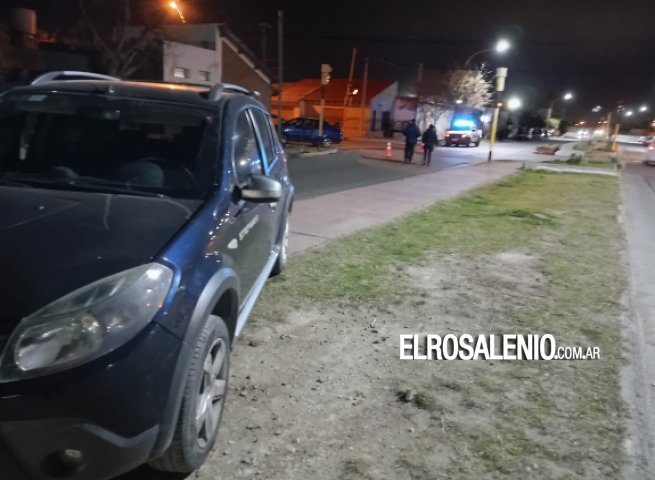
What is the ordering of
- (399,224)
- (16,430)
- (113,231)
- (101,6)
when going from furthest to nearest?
1. (101,6)
2. (399,224)
3. (113,231)
4. (16,430)

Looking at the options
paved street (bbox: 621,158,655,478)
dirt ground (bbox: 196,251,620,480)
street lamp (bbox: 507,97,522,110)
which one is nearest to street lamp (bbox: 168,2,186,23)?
paved street (bbox: 621,158,655,478)

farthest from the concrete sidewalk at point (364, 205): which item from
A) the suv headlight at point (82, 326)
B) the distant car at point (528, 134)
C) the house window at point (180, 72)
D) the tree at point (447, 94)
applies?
the distant car at point (528, 134)

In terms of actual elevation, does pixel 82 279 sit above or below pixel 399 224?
above

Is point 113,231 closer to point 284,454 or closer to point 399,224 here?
point 284,454

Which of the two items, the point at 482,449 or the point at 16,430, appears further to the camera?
the point at 482,449

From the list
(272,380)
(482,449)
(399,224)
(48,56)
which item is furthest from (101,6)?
(482,449)

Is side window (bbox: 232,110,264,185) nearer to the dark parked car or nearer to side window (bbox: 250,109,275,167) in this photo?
the dark parked car

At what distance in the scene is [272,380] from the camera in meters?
3.59

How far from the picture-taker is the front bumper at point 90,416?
6.11 feet

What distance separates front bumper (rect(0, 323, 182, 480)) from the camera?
1.86m

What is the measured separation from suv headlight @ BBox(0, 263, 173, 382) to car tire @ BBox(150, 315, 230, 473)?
35 cm

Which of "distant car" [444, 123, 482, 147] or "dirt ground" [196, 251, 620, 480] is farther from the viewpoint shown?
"distant car" [444, 123, 482, 147]

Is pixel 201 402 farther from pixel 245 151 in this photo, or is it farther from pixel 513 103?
pixel 513 103

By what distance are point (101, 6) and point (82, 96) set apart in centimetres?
1693
